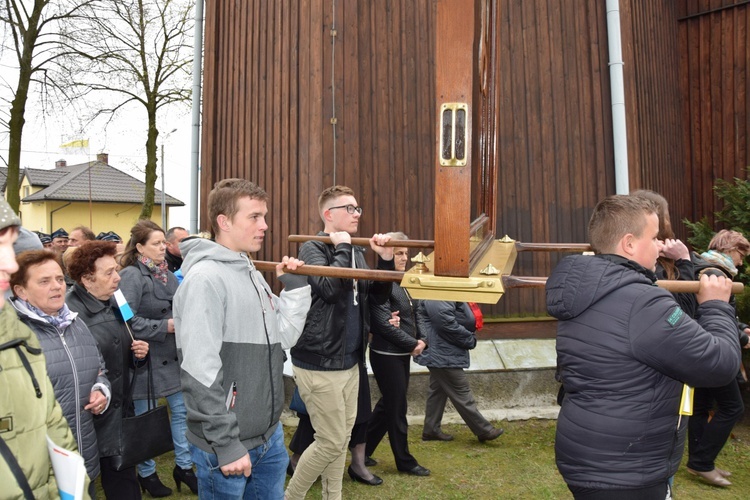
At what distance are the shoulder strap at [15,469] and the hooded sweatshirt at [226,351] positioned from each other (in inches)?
27.8

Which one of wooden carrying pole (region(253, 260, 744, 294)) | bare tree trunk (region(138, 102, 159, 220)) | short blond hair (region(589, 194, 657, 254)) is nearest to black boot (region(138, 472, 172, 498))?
wooden carrying pole (region(253, 260, 744, 294))

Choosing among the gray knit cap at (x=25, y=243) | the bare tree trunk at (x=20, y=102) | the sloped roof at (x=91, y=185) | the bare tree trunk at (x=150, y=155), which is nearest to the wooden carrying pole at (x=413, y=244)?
the gray knit cap at (x=25, y=243)

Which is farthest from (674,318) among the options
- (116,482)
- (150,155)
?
(150,155)

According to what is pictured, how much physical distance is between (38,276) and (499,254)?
2146 millimetres

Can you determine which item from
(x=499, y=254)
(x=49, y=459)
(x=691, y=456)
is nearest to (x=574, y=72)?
(x=691, y=456)

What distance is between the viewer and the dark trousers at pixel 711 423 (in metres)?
4.73

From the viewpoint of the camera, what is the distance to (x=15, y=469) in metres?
1.82

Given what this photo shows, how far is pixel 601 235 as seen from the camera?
98.8 inches

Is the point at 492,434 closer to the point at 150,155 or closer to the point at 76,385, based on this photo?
the point at 76,385

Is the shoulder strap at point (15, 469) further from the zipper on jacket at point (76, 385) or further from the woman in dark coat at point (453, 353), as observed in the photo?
the woman in dark coat at point (453, 353)

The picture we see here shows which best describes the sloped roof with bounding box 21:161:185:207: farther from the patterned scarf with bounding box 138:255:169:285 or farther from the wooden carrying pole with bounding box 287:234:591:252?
the wooden carrying pole with bounding box 287:234:591:252

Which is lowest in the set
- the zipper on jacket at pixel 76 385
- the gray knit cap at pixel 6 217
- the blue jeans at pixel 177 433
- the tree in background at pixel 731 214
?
the blue jeans at pixel 177 433

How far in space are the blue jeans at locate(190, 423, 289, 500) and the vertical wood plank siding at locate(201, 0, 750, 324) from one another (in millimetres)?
3982

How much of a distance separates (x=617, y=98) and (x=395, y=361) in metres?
4.25
